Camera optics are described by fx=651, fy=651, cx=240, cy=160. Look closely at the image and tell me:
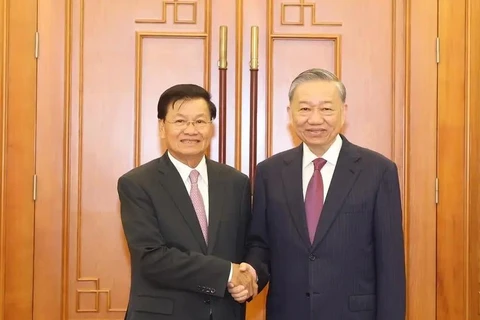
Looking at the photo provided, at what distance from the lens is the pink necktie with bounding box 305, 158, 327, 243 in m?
1.91

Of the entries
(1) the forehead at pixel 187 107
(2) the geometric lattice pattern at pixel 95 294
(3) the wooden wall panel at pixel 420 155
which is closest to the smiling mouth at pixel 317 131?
(1) the forehead at pixel 187 107

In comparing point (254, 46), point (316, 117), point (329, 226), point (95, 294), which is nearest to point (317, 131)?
point (316, 117)

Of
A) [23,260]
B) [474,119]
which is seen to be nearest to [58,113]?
[23,260]

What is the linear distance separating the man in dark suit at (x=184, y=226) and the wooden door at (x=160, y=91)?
54 cm

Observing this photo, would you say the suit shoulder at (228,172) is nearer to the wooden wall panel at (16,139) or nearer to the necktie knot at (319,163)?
the necktie knot at (319,163)

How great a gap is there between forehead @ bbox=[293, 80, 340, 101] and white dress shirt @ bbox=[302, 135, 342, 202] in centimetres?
15

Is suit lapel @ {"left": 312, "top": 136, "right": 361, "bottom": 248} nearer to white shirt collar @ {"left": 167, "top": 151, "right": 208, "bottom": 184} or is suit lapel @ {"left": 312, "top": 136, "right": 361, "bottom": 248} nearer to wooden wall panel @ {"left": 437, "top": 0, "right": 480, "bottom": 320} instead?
white shirt collar @ {"left": 167, "top": 151, "right": 208, "bottom": 184}

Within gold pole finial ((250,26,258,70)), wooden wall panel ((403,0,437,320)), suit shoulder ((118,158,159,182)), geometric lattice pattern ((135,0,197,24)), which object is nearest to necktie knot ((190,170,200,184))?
suit shoulder ((118,158,159,182))

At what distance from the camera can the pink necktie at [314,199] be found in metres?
1.91

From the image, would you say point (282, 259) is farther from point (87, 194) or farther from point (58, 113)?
A: point (58, 113)

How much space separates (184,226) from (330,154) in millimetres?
491

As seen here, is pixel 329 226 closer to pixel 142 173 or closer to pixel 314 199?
pixel 314 199

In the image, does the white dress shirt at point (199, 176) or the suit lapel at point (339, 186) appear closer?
the suit lapel at point (339, 186)

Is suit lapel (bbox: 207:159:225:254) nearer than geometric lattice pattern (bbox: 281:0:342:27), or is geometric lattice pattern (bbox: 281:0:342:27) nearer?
suit lapel (bbox: 207:159:225:254)
